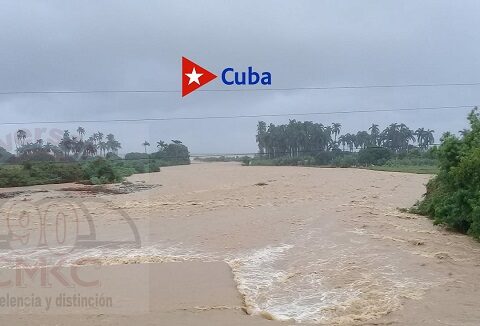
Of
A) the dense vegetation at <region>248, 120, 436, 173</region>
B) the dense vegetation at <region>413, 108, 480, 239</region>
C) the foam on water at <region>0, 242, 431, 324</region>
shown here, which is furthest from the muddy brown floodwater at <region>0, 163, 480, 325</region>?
the dense vegetation at <region>248, 120, 436, 173</region>

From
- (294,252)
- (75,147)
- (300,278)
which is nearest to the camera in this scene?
(300,278)

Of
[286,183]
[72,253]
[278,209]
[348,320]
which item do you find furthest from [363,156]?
[348,320]

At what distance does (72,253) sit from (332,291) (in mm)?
5618

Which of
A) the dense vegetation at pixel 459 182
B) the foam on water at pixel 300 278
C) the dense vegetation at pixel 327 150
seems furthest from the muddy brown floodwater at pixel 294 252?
the dense vegetation at pixel 327 150

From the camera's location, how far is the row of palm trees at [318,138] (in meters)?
29.7

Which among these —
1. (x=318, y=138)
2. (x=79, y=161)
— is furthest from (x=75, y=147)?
(x=318, y=138)

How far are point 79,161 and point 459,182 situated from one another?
67.4 ft

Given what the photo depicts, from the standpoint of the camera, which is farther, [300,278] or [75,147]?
[75,147]

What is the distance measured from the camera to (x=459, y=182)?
1222 cm

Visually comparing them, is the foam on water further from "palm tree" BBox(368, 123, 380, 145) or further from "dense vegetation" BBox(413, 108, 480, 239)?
"palm tree" BBox(368, 123, 380, 145)

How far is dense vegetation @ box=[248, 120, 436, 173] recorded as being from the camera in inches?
1166

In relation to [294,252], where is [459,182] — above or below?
above

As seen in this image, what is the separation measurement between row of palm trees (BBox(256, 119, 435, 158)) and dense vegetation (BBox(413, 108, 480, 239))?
50.8 feet

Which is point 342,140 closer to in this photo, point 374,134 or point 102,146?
point 374,134
